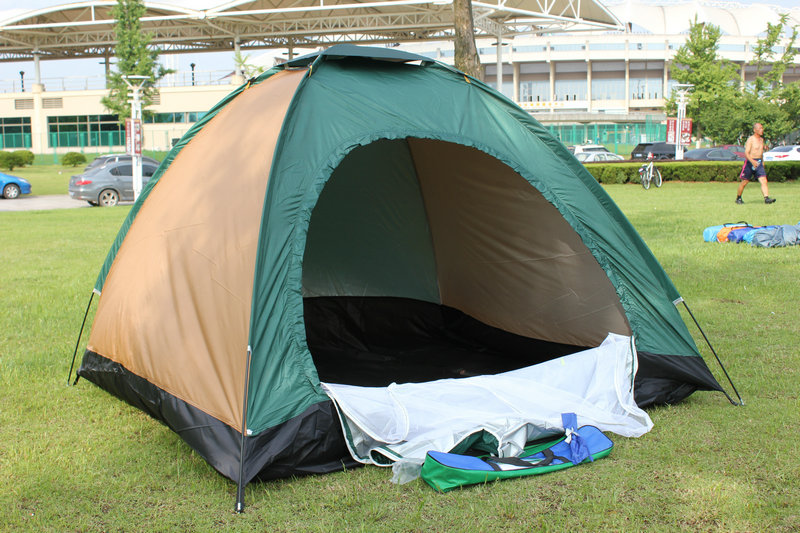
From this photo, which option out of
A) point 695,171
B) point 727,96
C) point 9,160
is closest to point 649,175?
point 695,171

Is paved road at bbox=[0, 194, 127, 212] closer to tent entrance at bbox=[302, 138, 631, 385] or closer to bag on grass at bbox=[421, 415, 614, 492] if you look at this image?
tent entrance at bbox=[302, 138, 631, 385]

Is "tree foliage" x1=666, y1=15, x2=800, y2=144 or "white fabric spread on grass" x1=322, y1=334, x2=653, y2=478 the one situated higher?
"tree foliage" x1=666, y1=15, x2=800, y2=144

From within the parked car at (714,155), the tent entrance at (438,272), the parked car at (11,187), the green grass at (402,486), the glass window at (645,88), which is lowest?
the green grass at (402,486)

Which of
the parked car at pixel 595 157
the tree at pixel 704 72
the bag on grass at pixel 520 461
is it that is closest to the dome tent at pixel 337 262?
the bag on grass at pixel 520 461

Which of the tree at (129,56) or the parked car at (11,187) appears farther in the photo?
the tree at (129,56)

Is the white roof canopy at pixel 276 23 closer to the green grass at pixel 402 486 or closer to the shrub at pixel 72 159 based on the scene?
the shrub at pixel 72 159

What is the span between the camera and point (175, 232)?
4.00 metres

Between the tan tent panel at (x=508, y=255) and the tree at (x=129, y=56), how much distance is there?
29948 mm

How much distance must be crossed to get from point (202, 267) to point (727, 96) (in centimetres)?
3729

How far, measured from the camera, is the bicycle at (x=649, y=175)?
69.5 feet

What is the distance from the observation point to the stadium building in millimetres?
38000

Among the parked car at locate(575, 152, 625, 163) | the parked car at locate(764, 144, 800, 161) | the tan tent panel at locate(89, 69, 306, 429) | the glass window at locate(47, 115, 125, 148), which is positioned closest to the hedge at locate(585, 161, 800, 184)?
the parked car at locate(575, 152, 625, 163)

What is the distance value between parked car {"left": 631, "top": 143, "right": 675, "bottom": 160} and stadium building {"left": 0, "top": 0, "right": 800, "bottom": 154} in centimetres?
→ 523

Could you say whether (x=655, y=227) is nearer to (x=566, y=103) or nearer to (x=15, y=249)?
(x=15, y=249)
